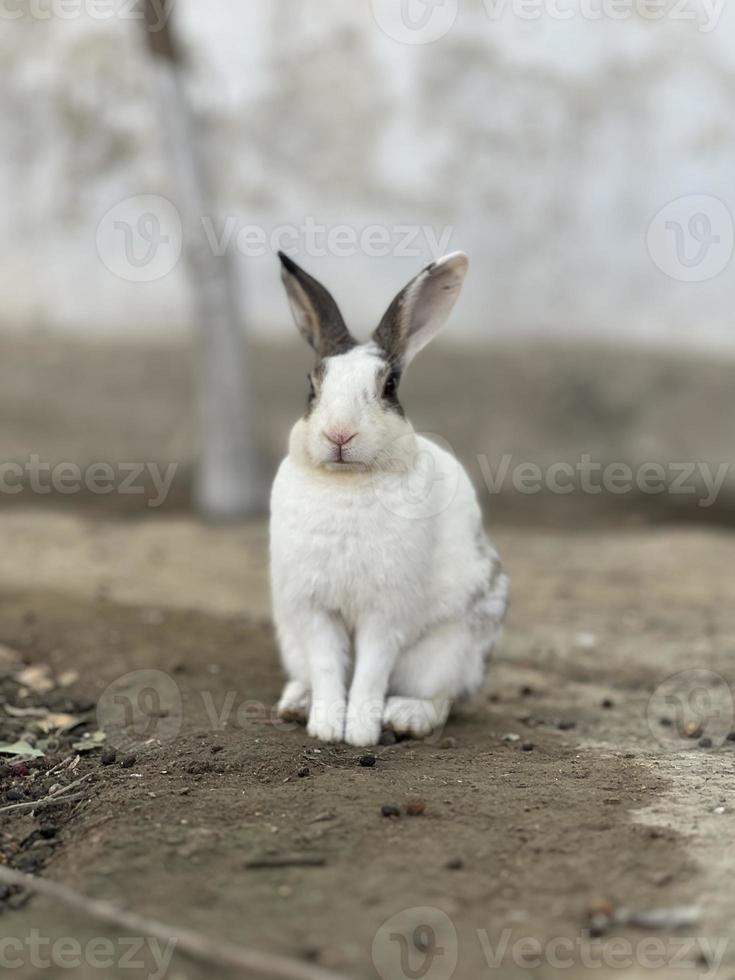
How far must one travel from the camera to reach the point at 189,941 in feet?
7.77

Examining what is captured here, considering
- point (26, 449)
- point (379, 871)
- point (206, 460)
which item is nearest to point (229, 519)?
point (206, 460)

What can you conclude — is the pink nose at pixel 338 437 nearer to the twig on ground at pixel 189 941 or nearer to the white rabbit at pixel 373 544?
the white rabbit at pixel 373 544

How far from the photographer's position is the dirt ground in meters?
2.48

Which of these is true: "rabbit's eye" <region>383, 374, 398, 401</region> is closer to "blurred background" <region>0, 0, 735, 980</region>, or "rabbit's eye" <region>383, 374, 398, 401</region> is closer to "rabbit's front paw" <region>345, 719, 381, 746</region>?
"rabbit's front paw" <region>345, 719, 381, 746</region>

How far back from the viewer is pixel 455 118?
10156 mm

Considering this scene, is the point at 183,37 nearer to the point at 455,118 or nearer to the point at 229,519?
the point at 455,118

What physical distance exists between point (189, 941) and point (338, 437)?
169 centimetres

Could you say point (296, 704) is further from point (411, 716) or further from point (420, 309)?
point (420, 309)

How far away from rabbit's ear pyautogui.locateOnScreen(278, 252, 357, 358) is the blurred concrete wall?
5.87 m

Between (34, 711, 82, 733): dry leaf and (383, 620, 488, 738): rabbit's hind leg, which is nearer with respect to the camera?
(383, 620, 488, 738): rabbit's hind leg

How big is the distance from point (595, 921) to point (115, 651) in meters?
3.20

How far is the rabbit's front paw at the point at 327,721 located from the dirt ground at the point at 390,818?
4.0 inches

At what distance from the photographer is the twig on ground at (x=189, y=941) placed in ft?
7.47

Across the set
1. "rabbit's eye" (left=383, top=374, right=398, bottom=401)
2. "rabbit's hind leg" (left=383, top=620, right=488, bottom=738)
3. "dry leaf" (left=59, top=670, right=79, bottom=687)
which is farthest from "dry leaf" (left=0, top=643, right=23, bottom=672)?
"rabbit's eye" (left=383, top=374, right=398, bottom=401)
